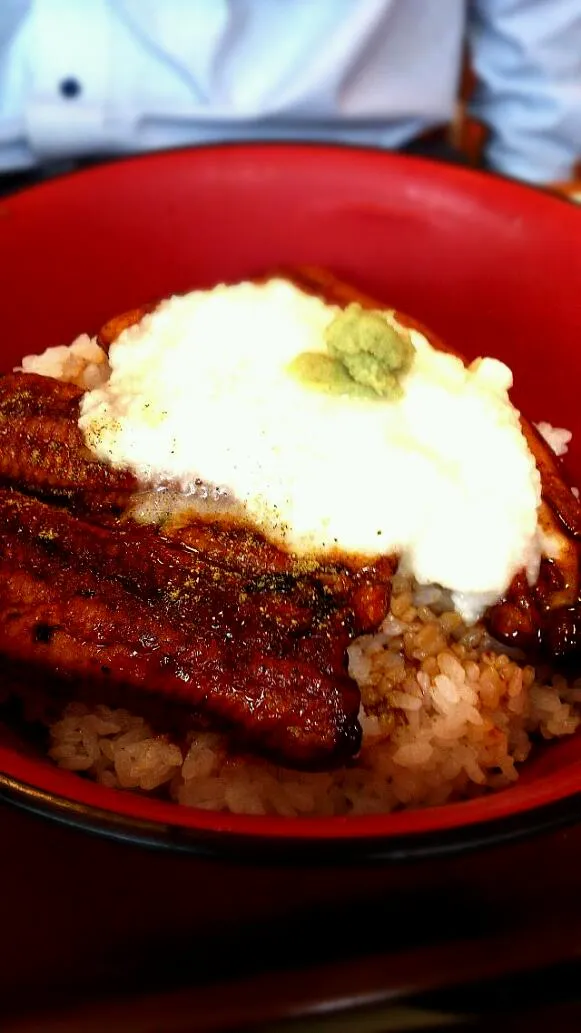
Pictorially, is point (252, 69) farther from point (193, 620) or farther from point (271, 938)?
point (271, 938)

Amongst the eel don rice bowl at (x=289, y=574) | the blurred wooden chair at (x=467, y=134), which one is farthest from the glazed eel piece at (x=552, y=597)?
the blurred wooden chair at (x=467, y=134)

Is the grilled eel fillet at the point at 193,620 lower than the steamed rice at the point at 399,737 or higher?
higher

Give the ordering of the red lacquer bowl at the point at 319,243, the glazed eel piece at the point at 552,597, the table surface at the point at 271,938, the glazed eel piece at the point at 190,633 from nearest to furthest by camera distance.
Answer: the table surface at the point at 271,938 → the glazed eel piece at the point at 190,633 → the glazed eel piece at the point at 552,597 → the red lacquer bowl at the point at 319,243

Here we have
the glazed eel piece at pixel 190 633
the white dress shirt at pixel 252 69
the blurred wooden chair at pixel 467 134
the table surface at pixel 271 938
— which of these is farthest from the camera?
the blurred wooden chair at pixel 467 134

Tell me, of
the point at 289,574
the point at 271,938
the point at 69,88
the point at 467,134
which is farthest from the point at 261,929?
the point at 467,134

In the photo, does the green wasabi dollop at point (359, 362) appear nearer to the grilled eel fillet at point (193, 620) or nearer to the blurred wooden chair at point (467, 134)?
the grilled eel fillet at point (193, 620)

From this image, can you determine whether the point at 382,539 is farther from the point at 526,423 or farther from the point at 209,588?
the point at 526,423

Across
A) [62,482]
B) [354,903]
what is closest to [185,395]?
[62,482]
